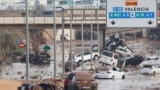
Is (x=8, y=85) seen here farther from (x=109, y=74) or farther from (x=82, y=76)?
(x=109, y=74)

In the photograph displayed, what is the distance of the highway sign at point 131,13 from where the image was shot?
139 feet

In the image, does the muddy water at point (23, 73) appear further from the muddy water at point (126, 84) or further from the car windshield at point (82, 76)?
the car windshield at point (82, 76)

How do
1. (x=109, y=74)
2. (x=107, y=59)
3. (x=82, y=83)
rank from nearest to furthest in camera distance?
(x=82, y=83) → (x=109, y=74) → (x=107, y=59)

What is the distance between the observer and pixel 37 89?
38781 mm

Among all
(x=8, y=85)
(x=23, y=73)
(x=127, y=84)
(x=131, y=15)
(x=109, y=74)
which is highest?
(x=131, y=15)

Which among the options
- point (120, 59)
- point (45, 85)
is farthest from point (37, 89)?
point (120, 59)

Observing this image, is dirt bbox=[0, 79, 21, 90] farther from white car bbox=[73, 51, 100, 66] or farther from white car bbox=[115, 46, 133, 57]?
white car bbox=[115, 46, 133, 57]

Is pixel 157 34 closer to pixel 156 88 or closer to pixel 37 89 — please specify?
pixel 156 88

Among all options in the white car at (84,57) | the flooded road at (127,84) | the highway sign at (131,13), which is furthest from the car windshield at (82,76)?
the white car at (84,57)

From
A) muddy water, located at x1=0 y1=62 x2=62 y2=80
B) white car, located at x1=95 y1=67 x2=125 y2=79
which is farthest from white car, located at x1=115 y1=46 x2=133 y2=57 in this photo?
white car, located at x1=95 y1=67 x2=125 y2=79

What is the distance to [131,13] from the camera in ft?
140

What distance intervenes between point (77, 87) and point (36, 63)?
5521 cm

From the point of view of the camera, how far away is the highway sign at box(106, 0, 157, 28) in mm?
42375

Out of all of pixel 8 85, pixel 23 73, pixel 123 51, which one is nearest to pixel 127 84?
pixel 8 85
